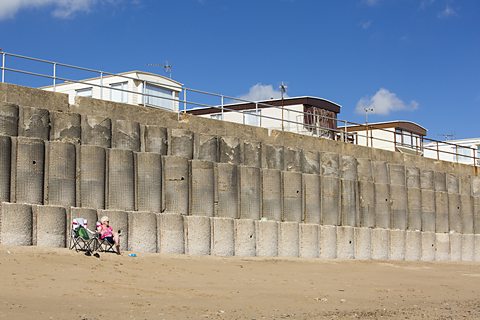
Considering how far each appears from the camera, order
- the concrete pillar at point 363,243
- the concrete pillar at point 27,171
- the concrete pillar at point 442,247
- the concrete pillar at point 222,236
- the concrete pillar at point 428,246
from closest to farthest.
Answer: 1. the concrete pillar at point 27,171
2. the concrete pillar at point 222,236
3. the concrete pillar at point 363,243
4. the concrete pillar at point 428,246
5. the concrete pillar at point 442,247

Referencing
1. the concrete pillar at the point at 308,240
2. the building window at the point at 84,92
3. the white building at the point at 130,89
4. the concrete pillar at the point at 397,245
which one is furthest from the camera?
the white building at the point at 130,89

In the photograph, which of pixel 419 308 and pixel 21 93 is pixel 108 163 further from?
pixel 419 308

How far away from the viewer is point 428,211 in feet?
93.8

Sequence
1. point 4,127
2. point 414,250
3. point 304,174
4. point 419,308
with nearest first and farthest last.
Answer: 1. point 419,308
2. point 4,127
3. point 304,174
4. point 414,250

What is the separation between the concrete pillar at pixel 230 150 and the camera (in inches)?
845

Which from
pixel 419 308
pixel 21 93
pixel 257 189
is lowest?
pixel 419 308

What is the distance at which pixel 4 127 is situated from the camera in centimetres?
1708

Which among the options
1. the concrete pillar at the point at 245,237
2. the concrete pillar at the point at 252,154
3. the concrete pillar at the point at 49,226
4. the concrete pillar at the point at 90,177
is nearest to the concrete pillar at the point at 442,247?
the concrete pillar at the point at 252,154

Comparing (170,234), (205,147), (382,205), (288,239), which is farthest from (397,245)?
(170,234)

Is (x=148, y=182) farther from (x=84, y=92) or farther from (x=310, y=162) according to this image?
(x=84, y=92)

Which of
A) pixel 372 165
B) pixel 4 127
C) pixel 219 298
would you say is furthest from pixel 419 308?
pixel 372 165

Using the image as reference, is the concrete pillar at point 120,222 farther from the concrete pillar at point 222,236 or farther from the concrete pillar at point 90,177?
the concrete pillar at point 222,236

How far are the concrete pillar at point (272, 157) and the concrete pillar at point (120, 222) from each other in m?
5.69

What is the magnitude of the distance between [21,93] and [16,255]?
13.4ft
